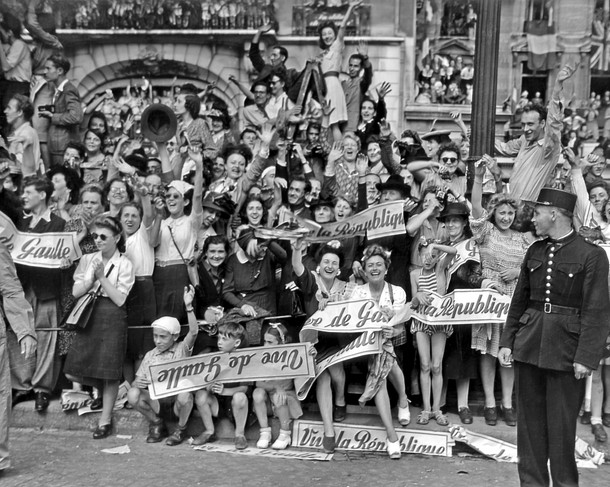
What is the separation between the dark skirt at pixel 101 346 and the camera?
7344 mm

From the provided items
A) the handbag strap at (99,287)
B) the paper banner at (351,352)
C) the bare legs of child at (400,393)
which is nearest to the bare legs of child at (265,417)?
the paper banner at (351,352)

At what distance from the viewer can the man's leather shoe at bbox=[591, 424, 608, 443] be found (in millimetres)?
7016

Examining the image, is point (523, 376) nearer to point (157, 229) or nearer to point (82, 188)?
point (157, 229)

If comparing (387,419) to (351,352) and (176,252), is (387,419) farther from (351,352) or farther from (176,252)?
(176,252)

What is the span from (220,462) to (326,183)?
141 inches

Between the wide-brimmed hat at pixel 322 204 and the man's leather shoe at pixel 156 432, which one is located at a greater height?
the wide-brimmed hat at pixel 322 204

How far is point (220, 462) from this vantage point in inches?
266

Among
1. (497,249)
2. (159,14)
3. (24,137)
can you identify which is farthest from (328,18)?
(497,249)

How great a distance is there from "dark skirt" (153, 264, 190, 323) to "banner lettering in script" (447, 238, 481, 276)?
2.42m

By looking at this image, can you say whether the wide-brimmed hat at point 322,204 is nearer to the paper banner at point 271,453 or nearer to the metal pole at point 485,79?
the metal pole at point 485,79

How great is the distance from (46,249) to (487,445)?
14.0 ft

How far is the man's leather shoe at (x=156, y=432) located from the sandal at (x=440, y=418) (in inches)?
93.1

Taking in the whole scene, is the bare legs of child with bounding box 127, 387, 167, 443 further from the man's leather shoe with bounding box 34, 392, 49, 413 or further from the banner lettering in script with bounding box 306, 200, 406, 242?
the banner lettering in script with bounding box 306, 200, 406, 242

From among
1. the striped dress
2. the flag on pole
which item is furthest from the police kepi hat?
the flag on pole
